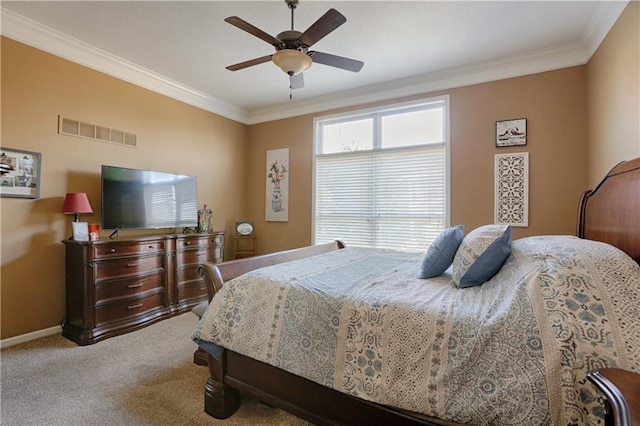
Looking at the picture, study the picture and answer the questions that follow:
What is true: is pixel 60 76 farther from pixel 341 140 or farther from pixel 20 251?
pixel 341 140

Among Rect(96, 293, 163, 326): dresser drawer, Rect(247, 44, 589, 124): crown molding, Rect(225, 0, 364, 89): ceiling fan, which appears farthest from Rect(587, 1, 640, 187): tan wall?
Rect(96, 293, 163, 326): dresser drawer

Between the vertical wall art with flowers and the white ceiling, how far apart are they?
114 cm

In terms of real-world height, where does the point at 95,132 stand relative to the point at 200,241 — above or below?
above

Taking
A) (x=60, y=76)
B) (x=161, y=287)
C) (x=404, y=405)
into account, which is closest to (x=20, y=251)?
(x=161, y=287)

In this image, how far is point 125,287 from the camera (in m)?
2.94

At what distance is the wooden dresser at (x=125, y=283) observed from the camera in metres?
2.67

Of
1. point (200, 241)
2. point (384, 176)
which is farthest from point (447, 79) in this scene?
point (200, 241)

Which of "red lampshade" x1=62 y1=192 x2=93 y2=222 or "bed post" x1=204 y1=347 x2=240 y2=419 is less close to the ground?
"red lampshade" x1=62 y1=192 x2=93 y2=222

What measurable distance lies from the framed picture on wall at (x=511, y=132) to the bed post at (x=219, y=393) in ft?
11.3

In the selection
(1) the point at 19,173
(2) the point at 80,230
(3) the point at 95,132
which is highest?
(3) the point at 95,132

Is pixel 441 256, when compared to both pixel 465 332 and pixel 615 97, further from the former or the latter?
pixel 615 97

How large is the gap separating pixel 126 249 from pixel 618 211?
153 inches

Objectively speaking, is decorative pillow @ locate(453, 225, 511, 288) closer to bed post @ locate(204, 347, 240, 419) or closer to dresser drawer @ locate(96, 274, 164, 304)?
bed post @ locate(204, 347, 240, 419)

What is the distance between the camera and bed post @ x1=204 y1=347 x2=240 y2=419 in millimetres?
1654
